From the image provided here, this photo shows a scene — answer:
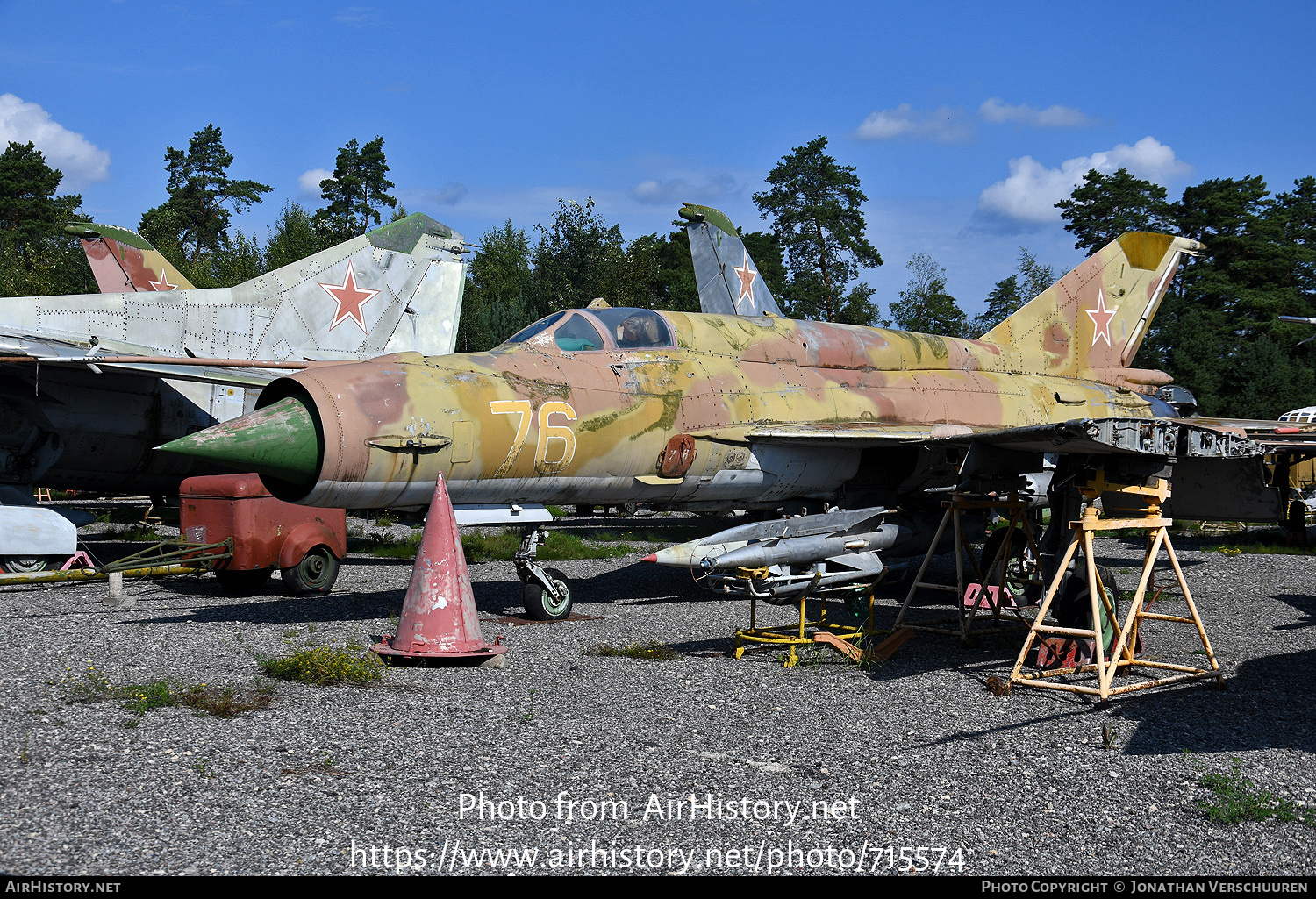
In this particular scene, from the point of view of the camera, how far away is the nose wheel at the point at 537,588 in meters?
10.2

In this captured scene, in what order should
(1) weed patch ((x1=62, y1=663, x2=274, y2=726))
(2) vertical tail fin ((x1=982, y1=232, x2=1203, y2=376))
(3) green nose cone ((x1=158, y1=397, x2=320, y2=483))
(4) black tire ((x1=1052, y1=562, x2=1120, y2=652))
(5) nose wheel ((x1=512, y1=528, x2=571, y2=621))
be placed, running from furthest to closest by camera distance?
(2) vertical tail fin ((x1=982, y1=232, x2=1203, y2=376))
(5) nose wheel ((x1=512, y1=528, x2=571, y2=621))
(4) black tire ((x1=1052, y1=562, x2=1120, y2=652))
(3) green nose cone ((x1=158, y1=397, x2=320, y2=483))
(1) weed patch ((x1=62, y1=663, x2=274, y2=726))

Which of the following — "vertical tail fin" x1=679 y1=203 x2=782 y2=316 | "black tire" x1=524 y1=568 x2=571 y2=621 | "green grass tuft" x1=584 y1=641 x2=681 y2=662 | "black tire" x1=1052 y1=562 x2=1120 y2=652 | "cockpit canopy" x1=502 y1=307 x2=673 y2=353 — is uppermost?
"vertical tail fin" x1=679 y1=203 x2=782 y2=316

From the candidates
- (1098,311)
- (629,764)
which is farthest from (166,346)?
(1098,311)

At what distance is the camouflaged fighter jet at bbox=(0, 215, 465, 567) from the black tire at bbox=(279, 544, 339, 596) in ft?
9.52

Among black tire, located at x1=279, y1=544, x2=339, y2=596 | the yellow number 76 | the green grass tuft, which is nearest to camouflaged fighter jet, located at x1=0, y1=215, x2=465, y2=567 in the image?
black tire, located at x1=279, y1=544, x2=339, y2=596

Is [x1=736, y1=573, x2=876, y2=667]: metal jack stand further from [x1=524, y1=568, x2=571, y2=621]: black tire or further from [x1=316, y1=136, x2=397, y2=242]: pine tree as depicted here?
[x1=316, y1=136, x2=397, y2=242]: pine tree

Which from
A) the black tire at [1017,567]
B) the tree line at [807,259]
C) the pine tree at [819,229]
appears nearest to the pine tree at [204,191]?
the tree line at [807,259]

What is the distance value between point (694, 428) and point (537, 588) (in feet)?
7.99

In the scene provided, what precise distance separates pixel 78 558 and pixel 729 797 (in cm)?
1149

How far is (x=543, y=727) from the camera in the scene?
623cm

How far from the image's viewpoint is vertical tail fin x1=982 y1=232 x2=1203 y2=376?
14.4m

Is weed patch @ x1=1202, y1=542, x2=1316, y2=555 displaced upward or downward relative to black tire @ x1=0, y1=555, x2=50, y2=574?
upward

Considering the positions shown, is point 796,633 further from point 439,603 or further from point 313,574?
point 313,574

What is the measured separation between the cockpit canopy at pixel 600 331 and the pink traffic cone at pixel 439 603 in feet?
7.37
